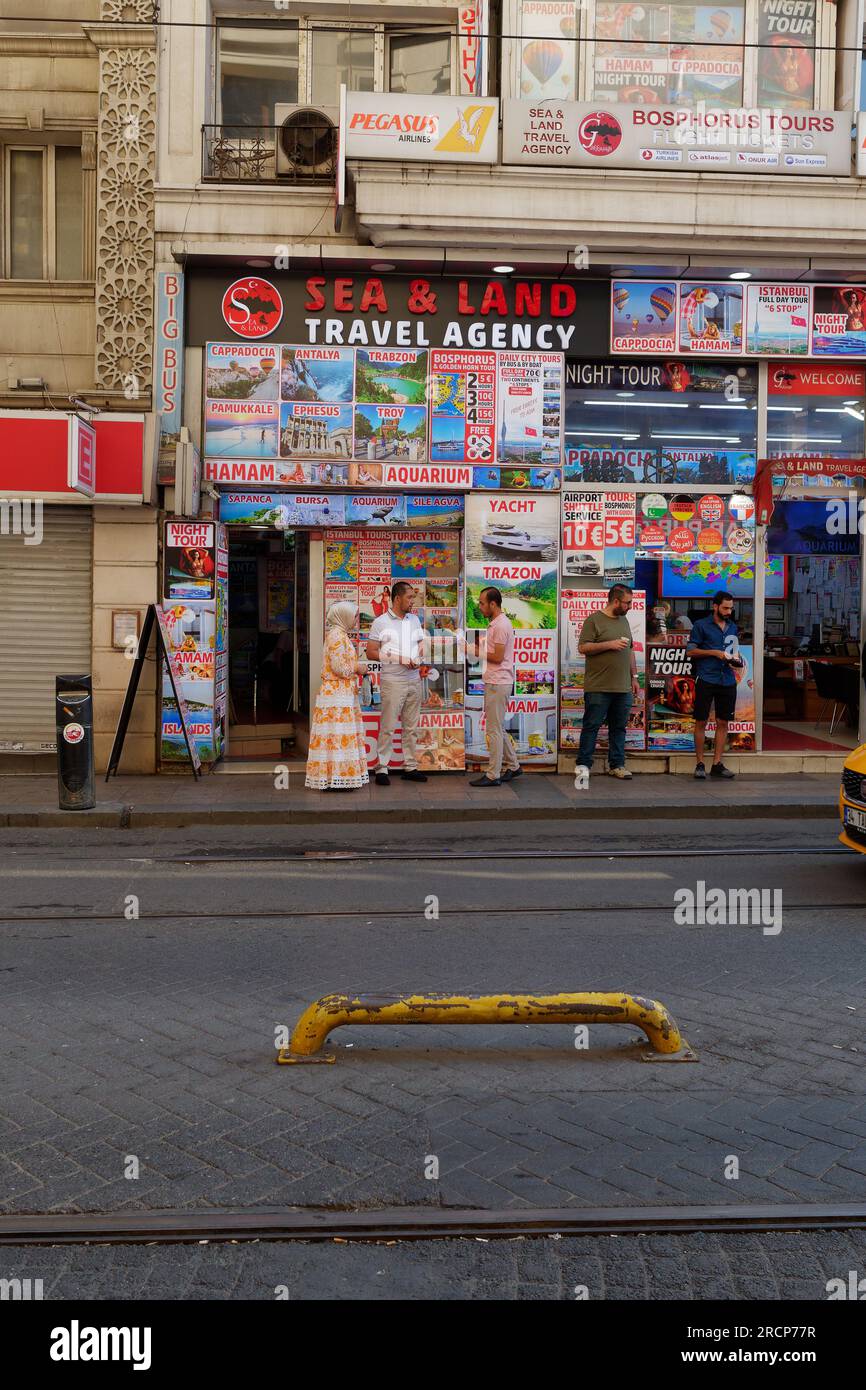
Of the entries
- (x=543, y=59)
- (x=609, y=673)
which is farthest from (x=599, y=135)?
(x=609, y=673)

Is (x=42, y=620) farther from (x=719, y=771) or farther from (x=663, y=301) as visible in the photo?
(x=663, y=301)

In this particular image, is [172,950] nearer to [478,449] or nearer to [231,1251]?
[231,1251]

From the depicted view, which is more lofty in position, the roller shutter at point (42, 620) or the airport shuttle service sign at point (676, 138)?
the airport shuttle service sign at point (676, 138)

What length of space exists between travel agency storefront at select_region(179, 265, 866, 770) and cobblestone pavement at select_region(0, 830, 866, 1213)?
6.34 metres

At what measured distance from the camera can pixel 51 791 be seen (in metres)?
13.1

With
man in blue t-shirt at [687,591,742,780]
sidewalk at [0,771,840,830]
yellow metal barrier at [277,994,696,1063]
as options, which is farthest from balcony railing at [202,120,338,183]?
yellow metal barrier at [277,994,696,1063]

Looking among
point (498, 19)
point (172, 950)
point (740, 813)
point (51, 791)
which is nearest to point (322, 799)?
point (51, 791)

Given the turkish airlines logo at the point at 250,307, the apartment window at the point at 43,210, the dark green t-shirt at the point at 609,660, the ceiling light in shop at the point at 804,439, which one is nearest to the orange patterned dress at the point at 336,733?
the dark green t-shirt at the point at 609,660

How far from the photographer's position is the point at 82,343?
1441 centimetres

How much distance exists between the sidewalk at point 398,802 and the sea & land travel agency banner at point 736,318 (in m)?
4.90

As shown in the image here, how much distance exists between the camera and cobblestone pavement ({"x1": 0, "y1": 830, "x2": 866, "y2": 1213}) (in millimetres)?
4289

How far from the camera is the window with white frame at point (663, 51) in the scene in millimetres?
13953

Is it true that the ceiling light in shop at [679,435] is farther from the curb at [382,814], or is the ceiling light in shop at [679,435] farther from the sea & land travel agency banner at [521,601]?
the curb at [382,814]
